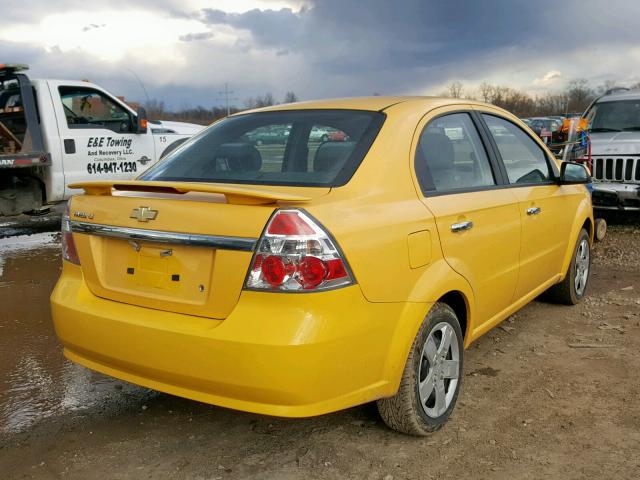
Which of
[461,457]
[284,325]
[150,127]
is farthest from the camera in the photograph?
[150,127]

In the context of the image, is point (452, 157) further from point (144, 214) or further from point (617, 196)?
point (617, 196)

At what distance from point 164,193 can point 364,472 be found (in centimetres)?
157

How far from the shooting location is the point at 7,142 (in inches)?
328

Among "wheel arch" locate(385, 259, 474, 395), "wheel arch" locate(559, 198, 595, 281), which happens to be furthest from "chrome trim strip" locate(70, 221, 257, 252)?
"wheel arch" locate(559, 198, 595, 281)

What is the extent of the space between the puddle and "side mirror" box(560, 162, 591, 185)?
10.8 feet

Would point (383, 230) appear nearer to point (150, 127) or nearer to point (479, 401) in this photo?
point (479, 401)

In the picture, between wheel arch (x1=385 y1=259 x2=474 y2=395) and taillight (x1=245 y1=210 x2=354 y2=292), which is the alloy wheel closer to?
wheel arch (x1=385 y1=259 x2=474 y2=395)

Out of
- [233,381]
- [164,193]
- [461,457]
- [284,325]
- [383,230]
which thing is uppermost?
[164,193]

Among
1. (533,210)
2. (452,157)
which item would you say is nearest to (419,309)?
(452,157)

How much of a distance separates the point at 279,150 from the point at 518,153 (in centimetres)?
180

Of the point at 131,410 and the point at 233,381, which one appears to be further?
the point at 131,410

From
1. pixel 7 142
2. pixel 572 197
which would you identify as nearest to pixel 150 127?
pixel 7 142

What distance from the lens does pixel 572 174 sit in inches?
183

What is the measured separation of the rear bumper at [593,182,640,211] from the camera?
27.8 ft
